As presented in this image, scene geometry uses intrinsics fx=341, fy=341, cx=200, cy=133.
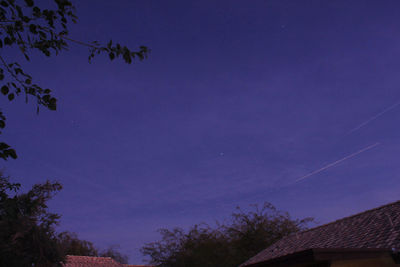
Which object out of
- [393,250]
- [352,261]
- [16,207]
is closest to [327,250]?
[352,261]

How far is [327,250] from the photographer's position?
7.86m

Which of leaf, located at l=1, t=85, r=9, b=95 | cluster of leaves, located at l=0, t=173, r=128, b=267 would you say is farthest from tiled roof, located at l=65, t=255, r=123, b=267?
leaf, located at l=1, t=85, r=9, b=95

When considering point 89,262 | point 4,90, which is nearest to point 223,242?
point 89,262

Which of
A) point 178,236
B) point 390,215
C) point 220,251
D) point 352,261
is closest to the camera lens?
point 352,261

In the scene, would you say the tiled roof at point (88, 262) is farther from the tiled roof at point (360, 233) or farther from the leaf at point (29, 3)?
the leaf at point (29, 3)

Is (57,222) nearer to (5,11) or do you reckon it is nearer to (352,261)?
(352,261)

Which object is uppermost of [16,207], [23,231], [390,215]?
[16,207]

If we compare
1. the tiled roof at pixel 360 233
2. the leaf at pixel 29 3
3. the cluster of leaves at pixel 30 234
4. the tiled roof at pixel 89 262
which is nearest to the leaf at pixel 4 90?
the leaf at pixel 29 3

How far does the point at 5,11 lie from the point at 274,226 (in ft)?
105

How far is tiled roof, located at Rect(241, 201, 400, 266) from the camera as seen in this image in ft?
36.8

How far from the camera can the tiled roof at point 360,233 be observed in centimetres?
1122

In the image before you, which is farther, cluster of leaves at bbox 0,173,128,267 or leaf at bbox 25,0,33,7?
cluster of leaves at bbox 0,173,128,267

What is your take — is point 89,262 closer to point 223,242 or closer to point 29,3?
point 223,242

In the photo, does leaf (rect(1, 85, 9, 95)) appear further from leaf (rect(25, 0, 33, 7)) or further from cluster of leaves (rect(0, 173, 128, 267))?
cluster of leaves (rect(0, 173, 128, 267))
